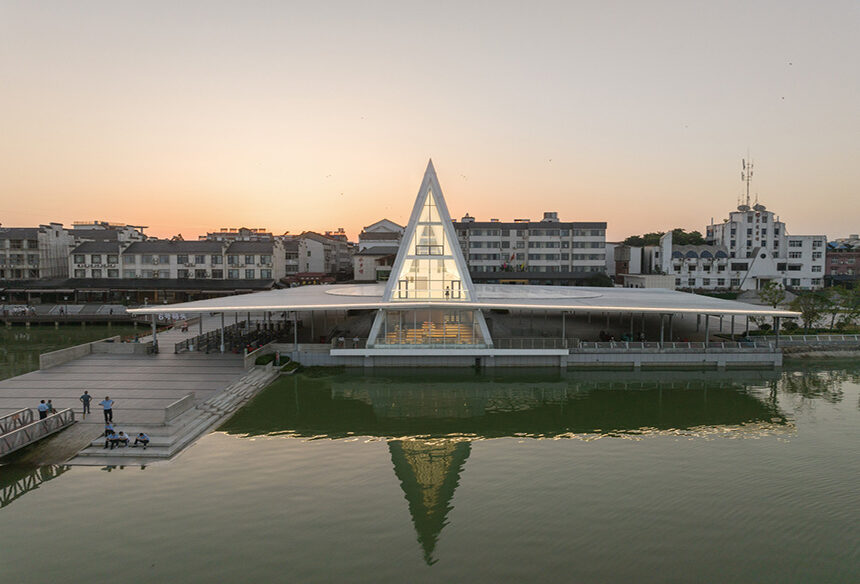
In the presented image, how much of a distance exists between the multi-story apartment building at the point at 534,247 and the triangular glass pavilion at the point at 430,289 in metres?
45.6

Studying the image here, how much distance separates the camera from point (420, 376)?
34094mm

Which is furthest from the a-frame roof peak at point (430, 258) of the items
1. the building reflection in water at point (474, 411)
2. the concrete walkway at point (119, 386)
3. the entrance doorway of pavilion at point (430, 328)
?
the concrete walkway at point (119, 386)

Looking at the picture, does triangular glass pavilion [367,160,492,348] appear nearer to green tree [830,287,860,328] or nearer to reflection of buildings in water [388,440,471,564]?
reflection of buildings in water [388,440,471,564]

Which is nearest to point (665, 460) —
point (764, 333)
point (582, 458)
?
point (582, 458)

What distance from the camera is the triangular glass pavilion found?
3516 centimetres

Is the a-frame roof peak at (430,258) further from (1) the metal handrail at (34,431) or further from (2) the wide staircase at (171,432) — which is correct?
(1) the metal handrail at (34,431)

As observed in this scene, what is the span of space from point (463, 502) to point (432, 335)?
19113 mm

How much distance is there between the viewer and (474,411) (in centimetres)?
2673

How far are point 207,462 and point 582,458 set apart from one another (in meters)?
14.5

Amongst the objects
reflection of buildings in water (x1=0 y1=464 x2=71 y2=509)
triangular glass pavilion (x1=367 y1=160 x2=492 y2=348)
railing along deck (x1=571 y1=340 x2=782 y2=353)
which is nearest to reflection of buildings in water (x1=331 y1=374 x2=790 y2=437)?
railing along deck (x1=571 y1=340 x2=782 y2=353)

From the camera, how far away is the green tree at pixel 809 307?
1791 inches

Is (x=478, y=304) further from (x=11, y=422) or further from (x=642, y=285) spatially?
(x=642, y=285)

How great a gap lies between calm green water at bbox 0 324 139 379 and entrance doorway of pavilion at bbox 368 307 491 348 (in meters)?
25.1

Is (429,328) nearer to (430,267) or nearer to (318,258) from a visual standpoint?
(430,267)
